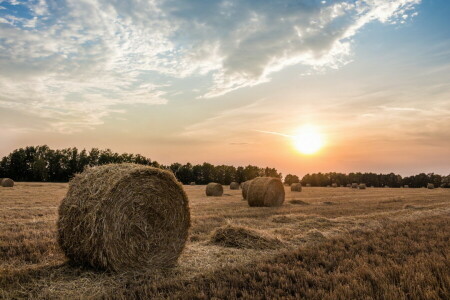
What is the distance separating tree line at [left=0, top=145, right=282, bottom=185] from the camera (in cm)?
6850

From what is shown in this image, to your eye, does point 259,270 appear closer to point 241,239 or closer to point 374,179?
point 241,239

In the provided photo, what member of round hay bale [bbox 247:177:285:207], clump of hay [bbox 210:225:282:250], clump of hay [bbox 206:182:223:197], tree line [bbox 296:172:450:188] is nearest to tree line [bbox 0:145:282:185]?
tree line [bbox 296:172:450:188]

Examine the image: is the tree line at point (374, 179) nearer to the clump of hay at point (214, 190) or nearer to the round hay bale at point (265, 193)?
the clump of hay at point (214, 190)

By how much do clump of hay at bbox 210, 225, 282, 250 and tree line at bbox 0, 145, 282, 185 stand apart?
51321 mm

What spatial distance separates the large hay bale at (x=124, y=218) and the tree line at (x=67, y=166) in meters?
52.4

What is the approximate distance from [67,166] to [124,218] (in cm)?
7139

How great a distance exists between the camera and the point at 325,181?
292 feet

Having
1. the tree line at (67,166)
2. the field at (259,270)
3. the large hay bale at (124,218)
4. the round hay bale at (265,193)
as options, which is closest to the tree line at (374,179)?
the tree line at (67,166)

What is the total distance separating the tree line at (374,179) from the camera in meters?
79.5

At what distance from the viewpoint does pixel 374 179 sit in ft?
287

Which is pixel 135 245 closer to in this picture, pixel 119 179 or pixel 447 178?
pixel 119 179

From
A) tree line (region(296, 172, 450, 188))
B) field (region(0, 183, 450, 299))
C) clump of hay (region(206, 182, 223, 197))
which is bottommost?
field (region(0, 183, 450, 299))

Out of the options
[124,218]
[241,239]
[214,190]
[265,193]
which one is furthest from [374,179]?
[124,218]

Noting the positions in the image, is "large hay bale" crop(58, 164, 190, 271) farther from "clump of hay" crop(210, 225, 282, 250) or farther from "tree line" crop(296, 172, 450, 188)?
"tree line" crop(296, 172, 450, 188)
